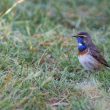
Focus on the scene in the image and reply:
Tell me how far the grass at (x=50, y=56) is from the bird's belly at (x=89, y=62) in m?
0.12

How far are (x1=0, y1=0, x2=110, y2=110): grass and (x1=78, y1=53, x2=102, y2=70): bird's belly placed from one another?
116 millimetres

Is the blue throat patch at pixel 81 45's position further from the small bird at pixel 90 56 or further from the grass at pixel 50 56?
the grass at pixel 50 56

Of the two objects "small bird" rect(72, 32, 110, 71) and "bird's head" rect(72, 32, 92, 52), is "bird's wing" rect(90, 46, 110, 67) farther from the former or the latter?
"bird's head" rect(72, 32, 92, 52)

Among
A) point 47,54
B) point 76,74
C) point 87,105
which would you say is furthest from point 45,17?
point 87,105

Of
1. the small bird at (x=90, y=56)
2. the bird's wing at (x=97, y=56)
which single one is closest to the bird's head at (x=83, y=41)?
the small bird at (x=90, y=56)

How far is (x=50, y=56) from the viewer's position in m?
8.34

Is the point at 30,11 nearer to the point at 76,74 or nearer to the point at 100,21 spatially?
the point at 100,21

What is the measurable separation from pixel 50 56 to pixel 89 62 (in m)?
0.66

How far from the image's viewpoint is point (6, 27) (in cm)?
899

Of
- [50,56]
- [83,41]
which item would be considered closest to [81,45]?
[83,41]

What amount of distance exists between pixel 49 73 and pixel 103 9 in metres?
4.60

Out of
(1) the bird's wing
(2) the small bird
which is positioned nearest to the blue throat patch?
(2) the small bird

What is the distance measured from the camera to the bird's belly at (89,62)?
26.1 ft

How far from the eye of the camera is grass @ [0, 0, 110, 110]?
6.34m
